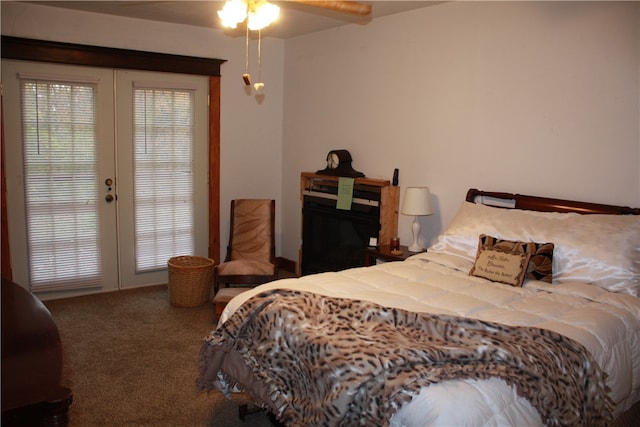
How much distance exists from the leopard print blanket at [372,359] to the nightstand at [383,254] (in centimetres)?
162

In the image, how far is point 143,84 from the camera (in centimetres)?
486

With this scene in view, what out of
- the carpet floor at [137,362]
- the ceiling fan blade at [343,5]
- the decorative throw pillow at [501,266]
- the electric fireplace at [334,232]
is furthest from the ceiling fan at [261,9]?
the electric fireplace at [334,232]

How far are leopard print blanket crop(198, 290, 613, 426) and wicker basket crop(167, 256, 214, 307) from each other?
1.89 metres

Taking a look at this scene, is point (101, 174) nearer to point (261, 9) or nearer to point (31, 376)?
point (261, 9)

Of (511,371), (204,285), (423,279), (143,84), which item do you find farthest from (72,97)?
(511,371)

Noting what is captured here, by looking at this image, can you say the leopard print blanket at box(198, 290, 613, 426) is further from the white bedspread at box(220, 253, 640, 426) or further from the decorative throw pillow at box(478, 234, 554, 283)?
the decorative throw pillow at box(478, 234, 554, 283)

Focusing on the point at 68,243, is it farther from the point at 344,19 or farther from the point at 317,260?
the point at 344,19

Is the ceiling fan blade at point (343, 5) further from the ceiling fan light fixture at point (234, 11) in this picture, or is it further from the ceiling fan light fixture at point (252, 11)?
the ceiling fan light fixture at point (234, 11)

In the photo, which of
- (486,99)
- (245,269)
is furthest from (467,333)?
(245,269)

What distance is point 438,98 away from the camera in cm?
411

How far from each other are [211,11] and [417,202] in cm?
227

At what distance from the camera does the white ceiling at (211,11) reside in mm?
4148

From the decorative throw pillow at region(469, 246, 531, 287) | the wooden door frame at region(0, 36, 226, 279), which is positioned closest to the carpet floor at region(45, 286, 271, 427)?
the wooden door frame at region(0, 36, 226, 279)

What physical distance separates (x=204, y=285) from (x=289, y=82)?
226 centimetres
